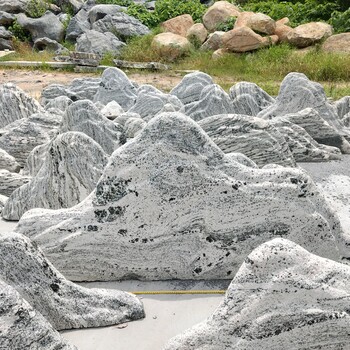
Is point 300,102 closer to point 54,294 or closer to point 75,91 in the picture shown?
point 75,91

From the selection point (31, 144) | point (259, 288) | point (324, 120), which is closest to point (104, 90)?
point (31, 144)

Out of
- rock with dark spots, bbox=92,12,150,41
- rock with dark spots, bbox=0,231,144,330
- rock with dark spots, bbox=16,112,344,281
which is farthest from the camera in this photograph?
rock with dark spots, bbox=92,12,150,41

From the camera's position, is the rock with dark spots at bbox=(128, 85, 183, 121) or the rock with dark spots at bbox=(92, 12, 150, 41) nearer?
Answer: the rock with dark spots at bbox=(128, 85, 183, 121)

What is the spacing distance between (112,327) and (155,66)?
1091cm

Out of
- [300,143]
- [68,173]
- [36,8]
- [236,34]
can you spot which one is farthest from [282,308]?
[36,8]

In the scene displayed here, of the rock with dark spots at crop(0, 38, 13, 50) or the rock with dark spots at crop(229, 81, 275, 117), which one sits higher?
the rock with dark spots at crop(229, 81, 275, 117)

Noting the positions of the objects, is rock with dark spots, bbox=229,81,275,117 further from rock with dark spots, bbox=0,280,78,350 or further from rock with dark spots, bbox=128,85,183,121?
rock with dark spots, bbox=0,280,78,350

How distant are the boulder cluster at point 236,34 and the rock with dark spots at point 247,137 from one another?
897cm

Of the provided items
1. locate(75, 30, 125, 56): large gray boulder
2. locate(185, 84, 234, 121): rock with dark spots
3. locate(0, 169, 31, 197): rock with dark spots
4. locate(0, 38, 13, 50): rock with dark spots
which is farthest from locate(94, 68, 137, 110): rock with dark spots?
locate(0, 38, 13, 50): rock with dark spots

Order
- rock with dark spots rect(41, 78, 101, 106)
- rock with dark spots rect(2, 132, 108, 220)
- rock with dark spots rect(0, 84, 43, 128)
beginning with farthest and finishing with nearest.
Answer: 1. rock with dark spots rect(41, 78, 101, 106)
2. rock with dark spots rect(0, 84, 43, 128)
3. rock with dark spots rect(2, 132, 108, 220)

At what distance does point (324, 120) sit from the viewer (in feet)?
20.0

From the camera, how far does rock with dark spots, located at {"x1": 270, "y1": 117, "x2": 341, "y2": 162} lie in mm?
5423

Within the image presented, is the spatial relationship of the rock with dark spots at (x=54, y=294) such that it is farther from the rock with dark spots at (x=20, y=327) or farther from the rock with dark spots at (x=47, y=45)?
the rock with dark spots at (x=47, y=45)

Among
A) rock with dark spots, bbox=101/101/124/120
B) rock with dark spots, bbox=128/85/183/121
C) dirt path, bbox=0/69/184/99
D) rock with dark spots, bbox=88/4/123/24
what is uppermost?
rock with dark spots, bbox=88/4/123/24
